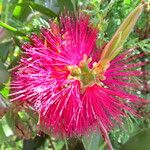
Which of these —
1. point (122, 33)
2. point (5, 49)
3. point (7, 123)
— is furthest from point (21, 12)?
point (122, 33)

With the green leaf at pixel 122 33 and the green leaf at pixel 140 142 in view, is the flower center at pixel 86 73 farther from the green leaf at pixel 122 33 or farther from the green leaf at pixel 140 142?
the green leaf at pixel 140 142

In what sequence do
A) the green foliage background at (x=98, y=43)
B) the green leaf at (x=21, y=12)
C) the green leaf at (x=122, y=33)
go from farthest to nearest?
the green leaf at (x=21, y=12) → the green foliage background at (x=98, y=43) → the green leaf at (x=122, y=33)

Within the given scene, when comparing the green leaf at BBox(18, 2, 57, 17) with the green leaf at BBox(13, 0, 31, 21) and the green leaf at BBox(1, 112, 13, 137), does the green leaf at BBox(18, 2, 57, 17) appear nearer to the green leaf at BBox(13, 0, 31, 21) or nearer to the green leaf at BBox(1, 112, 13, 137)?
the green leaf at BBox(13, 0, 31, 21)

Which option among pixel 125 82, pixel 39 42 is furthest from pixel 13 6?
pixel 125 82

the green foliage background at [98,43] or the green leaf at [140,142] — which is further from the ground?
the green foliage background at [98,43]

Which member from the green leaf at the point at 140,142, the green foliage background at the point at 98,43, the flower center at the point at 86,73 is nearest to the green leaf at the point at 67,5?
the green foliage background at the point at 98,43

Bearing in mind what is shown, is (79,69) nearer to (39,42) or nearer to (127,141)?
(39,42)

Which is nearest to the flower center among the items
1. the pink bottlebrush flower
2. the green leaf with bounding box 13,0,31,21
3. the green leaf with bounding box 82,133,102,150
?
the pink bottlebrush flower
